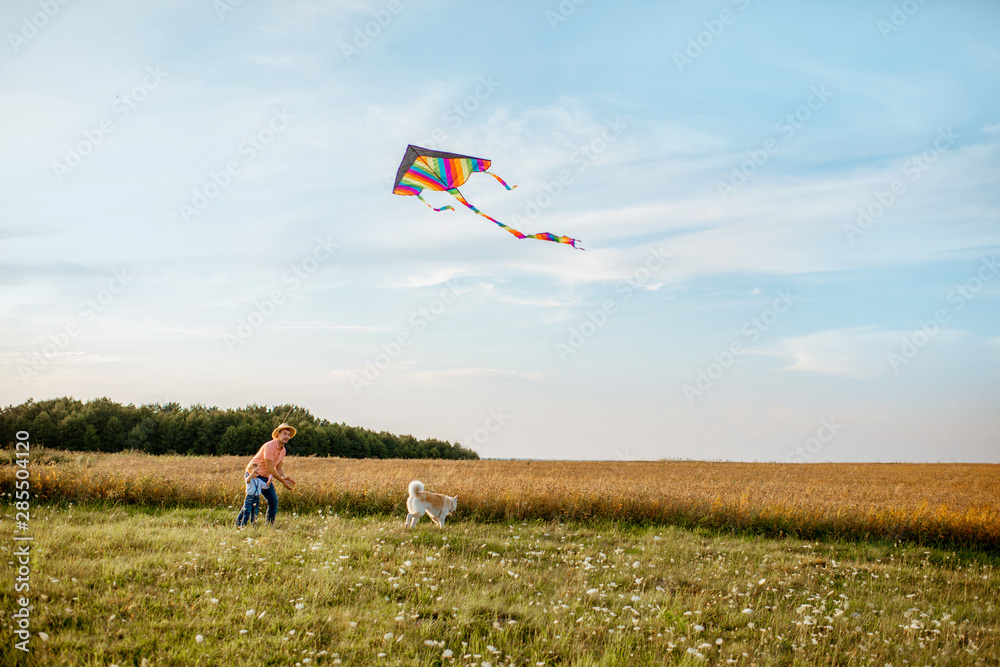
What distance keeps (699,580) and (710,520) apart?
24.2ft

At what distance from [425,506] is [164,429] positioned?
54.9 meters

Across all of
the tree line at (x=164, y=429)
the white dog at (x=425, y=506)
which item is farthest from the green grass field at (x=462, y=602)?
the tree line at (x=164, y=429)

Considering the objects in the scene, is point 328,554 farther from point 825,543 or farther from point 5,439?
point 5,439

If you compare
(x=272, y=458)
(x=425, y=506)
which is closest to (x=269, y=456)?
(x=272, y=458)

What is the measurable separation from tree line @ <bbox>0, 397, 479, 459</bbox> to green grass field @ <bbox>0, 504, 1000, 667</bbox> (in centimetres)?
4767

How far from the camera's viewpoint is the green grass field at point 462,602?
310 inches

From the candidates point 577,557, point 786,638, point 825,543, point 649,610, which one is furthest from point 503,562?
point 825,543

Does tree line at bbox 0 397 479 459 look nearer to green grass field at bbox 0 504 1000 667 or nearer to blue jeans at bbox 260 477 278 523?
blue jeans at bbox 260 477 278 523

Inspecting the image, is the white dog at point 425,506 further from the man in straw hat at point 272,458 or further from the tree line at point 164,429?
the tree line at point 164,429

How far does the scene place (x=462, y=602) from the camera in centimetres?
932

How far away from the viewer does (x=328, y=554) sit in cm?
1166

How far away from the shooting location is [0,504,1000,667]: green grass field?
7.88m

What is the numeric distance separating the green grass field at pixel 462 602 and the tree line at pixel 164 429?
47.7 m

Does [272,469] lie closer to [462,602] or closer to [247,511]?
[247,511]
